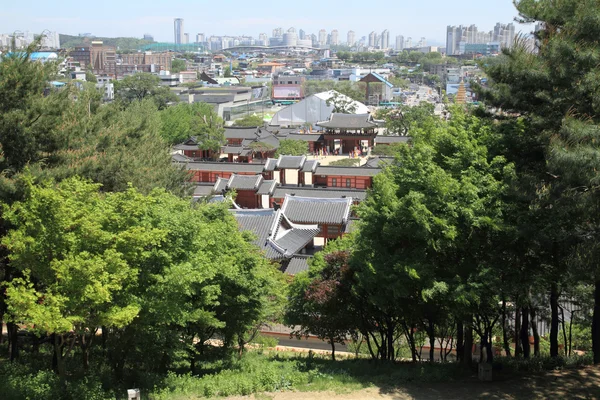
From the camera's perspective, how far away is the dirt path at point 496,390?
8859 millimetres

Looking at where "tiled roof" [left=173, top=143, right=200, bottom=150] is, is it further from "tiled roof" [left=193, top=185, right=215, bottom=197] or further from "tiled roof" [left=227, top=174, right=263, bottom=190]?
"tiled roof" [left=227, top=174, right=263, bottom=190]

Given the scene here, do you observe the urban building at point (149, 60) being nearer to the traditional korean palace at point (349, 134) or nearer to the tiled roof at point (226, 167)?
the traditional korean palace at point (349, 134)

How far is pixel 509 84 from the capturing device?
31.0ft

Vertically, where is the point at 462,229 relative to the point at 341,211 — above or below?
above

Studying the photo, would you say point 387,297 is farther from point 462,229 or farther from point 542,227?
point 542,227

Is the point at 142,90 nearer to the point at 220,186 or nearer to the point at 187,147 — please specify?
the point at 187,147

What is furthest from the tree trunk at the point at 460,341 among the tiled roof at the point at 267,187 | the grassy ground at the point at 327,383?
the tiled roof at the point at 267,187

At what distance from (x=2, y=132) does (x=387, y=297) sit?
21.7 feet

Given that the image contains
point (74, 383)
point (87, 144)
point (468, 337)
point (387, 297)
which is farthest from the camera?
point (87, 144)

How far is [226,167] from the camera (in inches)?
1444

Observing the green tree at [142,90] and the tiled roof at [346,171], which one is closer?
the tiled roof at [346,171]

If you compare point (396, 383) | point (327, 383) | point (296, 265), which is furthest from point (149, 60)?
point (396, 383)

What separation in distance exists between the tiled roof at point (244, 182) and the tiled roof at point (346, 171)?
233 inches

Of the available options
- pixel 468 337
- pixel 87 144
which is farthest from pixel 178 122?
pixel 468 337
